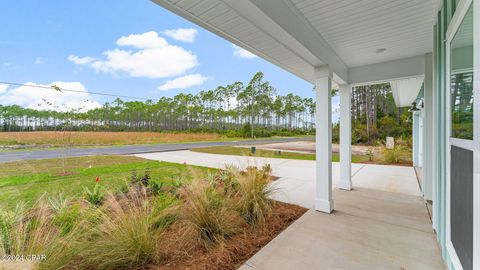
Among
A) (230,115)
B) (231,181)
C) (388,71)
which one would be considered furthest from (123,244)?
(230,115)

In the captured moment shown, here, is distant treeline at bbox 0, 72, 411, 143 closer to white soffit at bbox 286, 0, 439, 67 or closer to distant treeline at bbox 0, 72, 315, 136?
distant treeline at bbox 0, 72, 315, 136

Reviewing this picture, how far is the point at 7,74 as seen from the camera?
10.7ft

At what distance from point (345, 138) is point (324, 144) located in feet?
5.90

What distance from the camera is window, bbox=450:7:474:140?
134 centimetres

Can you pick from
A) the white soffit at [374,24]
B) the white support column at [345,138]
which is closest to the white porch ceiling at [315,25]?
the white soffit at [374,24]

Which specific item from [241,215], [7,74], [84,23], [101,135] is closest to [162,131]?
[101,135]

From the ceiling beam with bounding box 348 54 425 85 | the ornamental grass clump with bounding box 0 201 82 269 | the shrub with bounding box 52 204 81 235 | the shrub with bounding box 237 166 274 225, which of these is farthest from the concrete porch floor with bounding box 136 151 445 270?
the ceiling beam with bounding box 348 54 425 85

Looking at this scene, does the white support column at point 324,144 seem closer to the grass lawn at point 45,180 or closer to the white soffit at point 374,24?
the white soffit at point 374,24

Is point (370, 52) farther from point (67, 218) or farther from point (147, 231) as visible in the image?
point (67, 218)

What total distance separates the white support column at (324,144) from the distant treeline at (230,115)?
18.5 feet

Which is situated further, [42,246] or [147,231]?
[147,231]

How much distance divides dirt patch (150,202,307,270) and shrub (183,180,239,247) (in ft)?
0.37

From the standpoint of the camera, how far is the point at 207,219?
249 centimetres

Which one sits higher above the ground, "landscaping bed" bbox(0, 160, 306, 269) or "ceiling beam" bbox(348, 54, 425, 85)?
"ceiling beam" bbox(348, 54, 425, 85)
